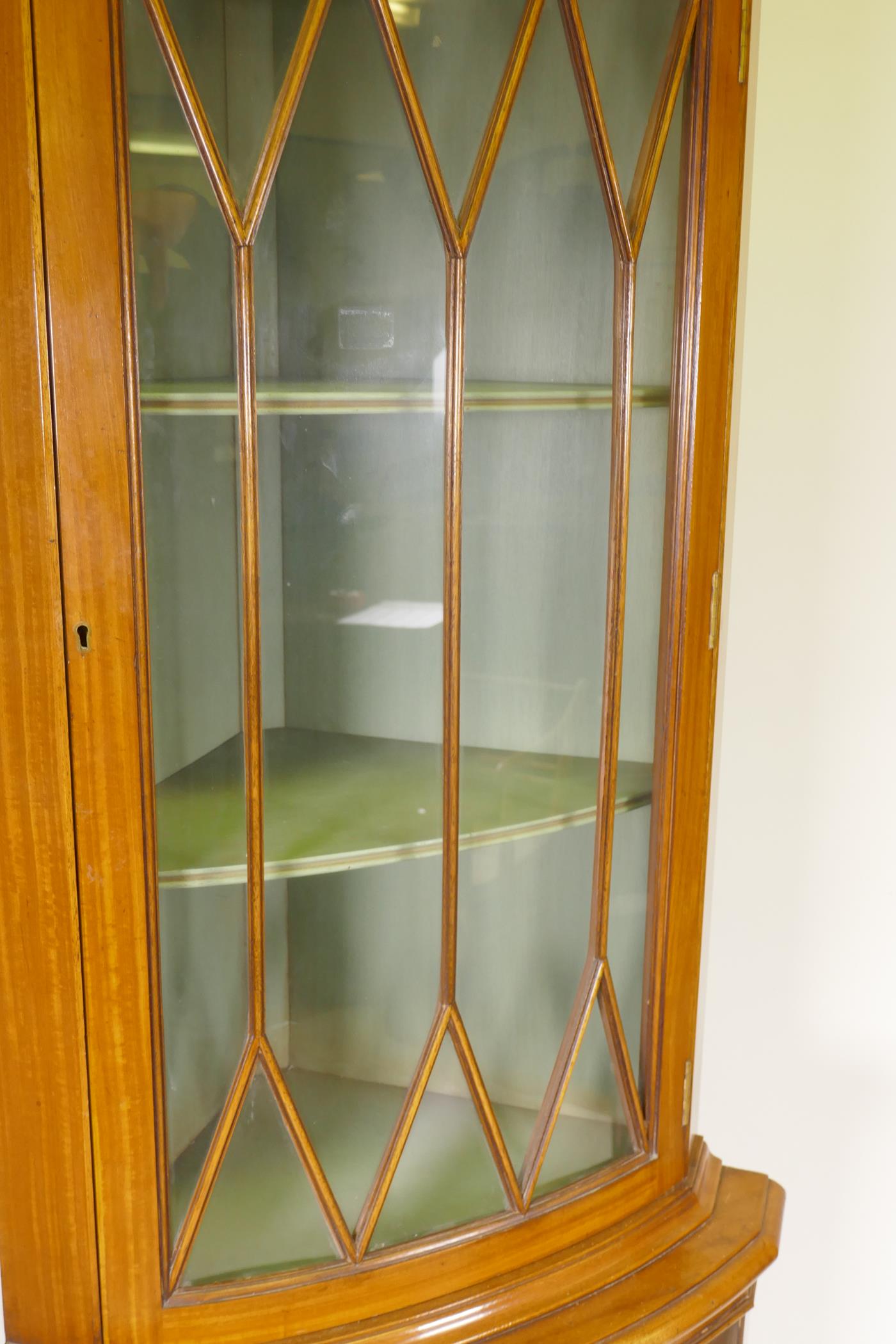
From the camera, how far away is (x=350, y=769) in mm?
763

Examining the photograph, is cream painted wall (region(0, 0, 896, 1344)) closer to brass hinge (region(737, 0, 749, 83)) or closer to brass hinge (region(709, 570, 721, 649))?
brass hinge (region(709, 570, 721, 649))

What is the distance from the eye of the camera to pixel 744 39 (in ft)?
2.57

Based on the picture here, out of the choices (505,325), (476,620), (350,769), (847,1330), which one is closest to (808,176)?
(505,325)

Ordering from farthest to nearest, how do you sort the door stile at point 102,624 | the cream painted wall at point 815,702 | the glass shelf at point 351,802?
1. the cream painted wall at point 815,702
2. the glass shelf at point 351,802
3. the door stile at point 102,624

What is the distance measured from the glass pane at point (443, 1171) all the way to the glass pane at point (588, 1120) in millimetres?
49

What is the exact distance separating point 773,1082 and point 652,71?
37.6 inches

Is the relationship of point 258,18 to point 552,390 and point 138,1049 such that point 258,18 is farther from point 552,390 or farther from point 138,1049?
point 138,1049

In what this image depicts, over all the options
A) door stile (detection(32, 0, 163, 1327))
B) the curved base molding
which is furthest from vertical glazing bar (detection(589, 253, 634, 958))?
door stile (detection(32, 0, 163, 1327))

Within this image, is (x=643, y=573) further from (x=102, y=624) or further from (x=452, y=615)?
(x=102, y=624)

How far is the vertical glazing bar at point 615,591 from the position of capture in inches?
30.2

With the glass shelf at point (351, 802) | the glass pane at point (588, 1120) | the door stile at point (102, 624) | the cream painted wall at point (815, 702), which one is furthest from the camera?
the cream painted wall at point (815, 702)

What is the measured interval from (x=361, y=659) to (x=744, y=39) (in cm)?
47

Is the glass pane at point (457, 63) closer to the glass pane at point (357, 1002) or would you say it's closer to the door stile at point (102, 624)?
the door stile at point (102, 624)

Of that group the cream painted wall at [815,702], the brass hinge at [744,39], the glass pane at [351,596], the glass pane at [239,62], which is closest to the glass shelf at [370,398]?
the glass pane at [351,596]
